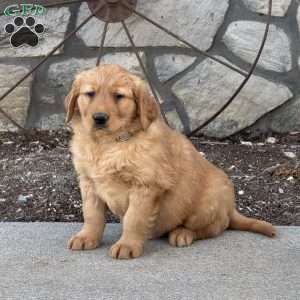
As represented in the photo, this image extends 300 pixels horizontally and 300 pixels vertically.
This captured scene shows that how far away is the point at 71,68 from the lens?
462cm

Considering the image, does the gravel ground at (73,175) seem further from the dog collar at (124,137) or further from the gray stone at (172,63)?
the dog collar at (124,137)

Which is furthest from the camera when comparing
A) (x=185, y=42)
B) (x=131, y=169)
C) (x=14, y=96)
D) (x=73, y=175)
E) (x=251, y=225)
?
(x=14, y=96)

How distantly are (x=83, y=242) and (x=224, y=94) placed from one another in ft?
7.10

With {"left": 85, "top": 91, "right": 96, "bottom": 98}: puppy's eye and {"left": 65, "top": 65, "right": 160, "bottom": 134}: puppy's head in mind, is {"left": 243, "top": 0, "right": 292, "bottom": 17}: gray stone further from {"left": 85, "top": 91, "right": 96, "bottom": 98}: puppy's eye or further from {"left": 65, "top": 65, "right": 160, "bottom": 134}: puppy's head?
{"left": 85, "top": 91, "right": 96, "bottom": 98}: puppy's eye

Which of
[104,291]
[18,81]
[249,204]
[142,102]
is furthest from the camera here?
[18,81]

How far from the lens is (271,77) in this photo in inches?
183

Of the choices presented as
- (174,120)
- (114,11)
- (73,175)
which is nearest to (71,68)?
(114,11)

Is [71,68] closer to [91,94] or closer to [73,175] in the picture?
[73,175]

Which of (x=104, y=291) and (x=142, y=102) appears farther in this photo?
(x=142, y=102)

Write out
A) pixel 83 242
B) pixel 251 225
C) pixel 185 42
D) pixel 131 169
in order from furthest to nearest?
pixel 185 42, pixel 251 225, pixel 83 242, pixel 131 169

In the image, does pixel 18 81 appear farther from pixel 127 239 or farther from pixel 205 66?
pixel 127 239

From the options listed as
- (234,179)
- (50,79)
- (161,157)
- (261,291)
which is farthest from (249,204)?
(50,79)

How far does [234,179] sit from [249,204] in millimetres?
328

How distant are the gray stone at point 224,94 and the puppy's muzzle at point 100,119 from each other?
2174 mm
